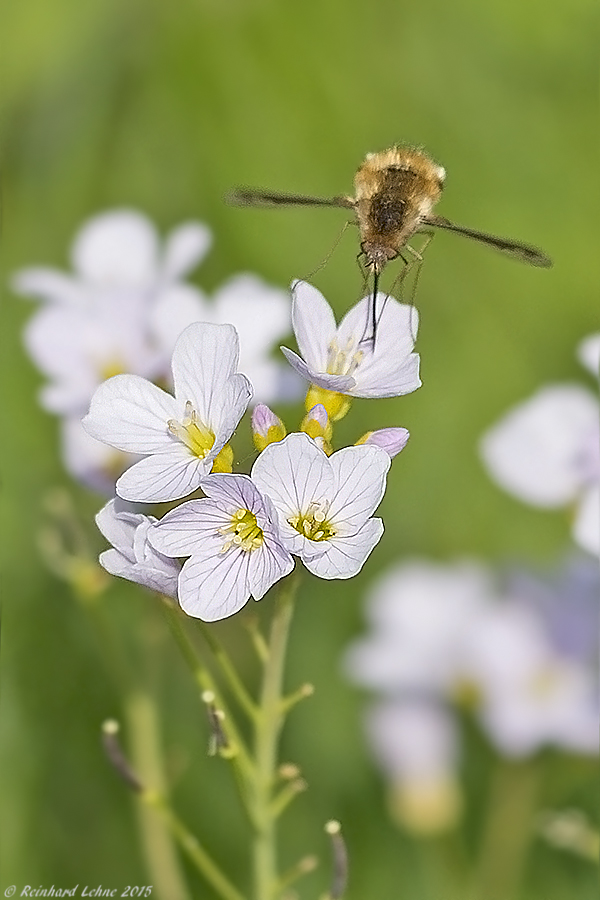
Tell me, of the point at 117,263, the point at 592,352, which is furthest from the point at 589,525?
the point at 117,263

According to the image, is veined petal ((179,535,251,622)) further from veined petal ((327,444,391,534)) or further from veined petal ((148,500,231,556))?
veined petal ((327,444,391,534))

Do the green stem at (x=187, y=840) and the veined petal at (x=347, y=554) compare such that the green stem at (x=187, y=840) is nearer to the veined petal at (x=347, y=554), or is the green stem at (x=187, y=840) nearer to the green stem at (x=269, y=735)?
the green stem at (x=269, y=735)

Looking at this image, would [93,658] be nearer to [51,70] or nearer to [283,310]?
[283,310]

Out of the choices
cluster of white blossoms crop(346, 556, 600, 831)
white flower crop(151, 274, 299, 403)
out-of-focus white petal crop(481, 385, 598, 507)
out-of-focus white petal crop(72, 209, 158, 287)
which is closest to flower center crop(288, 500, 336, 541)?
white flower crop(151, 274, 299, 403)

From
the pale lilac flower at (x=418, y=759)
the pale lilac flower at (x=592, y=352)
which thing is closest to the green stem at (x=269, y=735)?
the pale lilac flower at (x=592, y=352)

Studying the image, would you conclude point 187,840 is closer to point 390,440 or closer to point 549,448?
point 390,440
